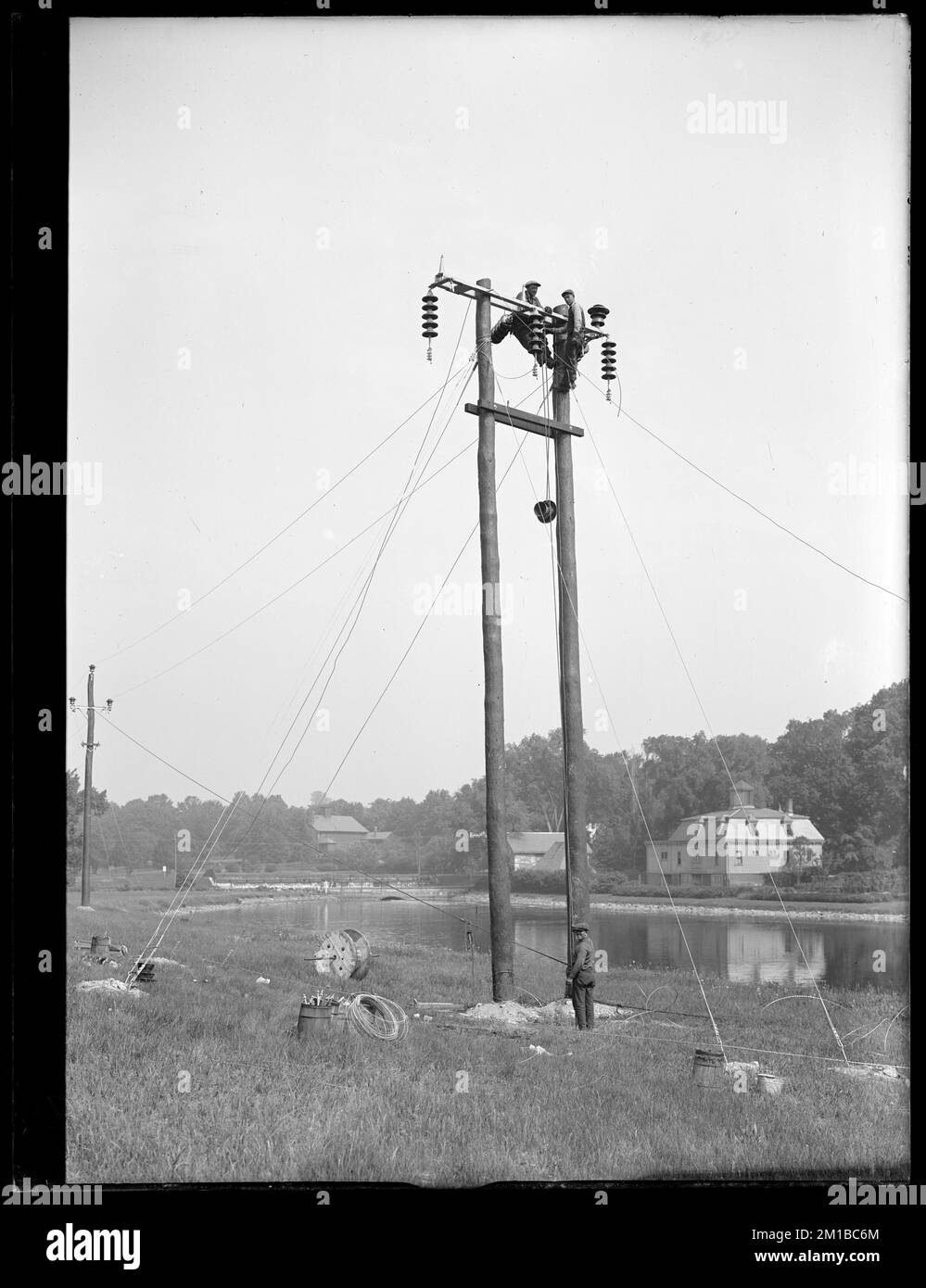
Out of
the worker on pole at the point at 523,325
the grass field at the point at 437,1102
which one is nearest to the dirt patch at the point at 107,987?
the grass field at the point at 437,1102

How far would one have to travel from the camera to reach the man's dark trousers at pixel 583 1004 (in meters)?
8.77

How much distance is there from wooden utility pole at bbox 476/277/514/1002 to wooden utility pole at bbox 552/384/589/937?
1.80ft

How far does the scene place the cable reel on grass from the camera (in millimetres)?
9578

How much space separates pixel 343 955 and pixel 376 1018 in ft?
5.03

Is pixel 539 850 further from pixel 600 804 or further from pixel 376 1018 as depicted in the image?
pixel 376 1018

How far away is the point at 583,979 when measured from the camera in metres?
8.71

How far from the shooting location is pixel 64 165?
23.1ft

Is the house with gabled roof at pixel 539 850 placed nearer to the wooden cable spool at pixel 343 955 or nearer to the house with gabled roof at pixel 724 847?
the house with gabled roof at pixel 724 847

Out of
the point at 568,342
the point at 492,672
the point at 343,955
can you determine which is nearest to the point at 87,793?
the point at 343,955

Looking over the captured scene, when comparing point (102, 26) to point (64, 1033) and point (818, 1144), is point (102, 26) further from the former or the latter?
point (818, 1144)

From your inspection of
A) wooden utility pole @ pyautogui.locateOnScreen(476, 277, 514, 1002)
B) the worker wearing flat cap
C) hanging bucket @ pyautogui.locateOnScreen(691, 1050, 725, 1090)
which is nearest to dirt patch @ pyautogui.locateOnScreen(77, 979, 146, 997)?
wooden utility pole @ pyautogui.locateOnScreen(476, 277, 514, 1002)

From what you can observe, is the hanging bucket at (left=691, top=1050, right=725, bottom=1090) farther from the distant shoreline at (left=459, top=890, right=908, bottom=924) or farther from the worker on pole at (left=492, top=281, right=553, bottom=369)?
the worker on pole at (left=492, top=281, right=553, bottom=369)

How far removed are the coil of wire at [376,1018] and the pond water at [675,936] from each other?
2.56m
